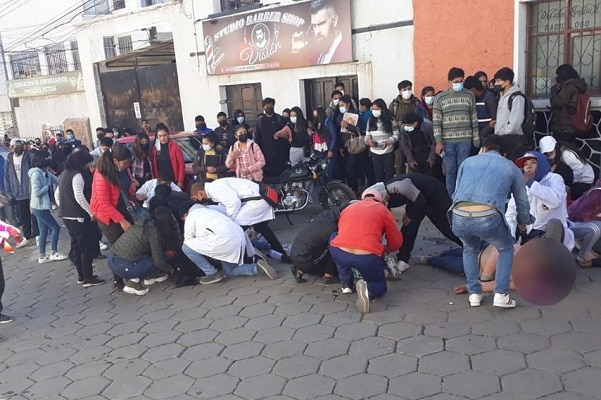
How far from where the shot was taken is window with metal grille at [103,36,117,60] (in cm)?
1733

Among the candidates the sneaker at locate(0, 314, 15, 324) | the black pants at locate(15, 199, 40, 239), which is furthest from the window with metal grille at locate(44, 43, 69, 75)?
the sneaker at locate(0, 314, 15, 324)

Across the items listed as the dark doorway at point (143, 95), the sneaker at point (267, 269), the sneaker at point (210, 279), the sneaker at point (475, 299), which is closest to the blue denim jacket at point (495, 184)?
the sneaker at point (475, 299)

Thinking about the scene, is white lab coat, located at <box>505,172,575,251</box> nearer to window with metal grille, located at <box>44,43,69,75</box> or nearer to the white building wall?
the white building wall

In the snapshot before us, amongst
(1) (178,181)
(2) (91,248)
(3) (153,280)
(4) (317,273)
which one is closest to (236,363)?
(4) (317,273)

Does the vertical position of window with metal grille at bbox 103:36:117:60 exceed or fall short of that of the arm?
it exceeds it

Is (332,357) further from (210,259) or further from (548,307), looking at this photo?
(210,259)

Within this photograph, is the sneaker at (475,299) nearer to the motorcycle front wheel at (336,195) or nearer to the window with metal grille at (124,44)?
the motorcycle front wheel at (336,195)

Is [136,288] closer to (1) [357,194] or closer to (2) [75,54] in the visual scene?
(1) [357,194]

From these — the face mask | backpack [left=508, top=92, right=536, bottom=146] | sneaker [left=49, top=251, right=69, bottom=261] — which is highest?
the face mask

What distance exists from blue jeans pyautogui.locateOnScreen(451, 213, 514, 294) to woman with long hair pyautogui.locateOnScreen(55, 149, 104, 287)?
4.21 meters

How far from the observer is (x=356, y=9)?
403 inches

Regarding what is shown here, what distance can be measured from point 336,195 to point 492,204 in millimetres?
3956

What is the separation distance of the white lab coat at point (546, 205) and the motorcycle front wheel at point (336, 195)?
9.74 feet

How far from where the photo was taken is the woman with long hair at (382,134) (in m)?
7.86
